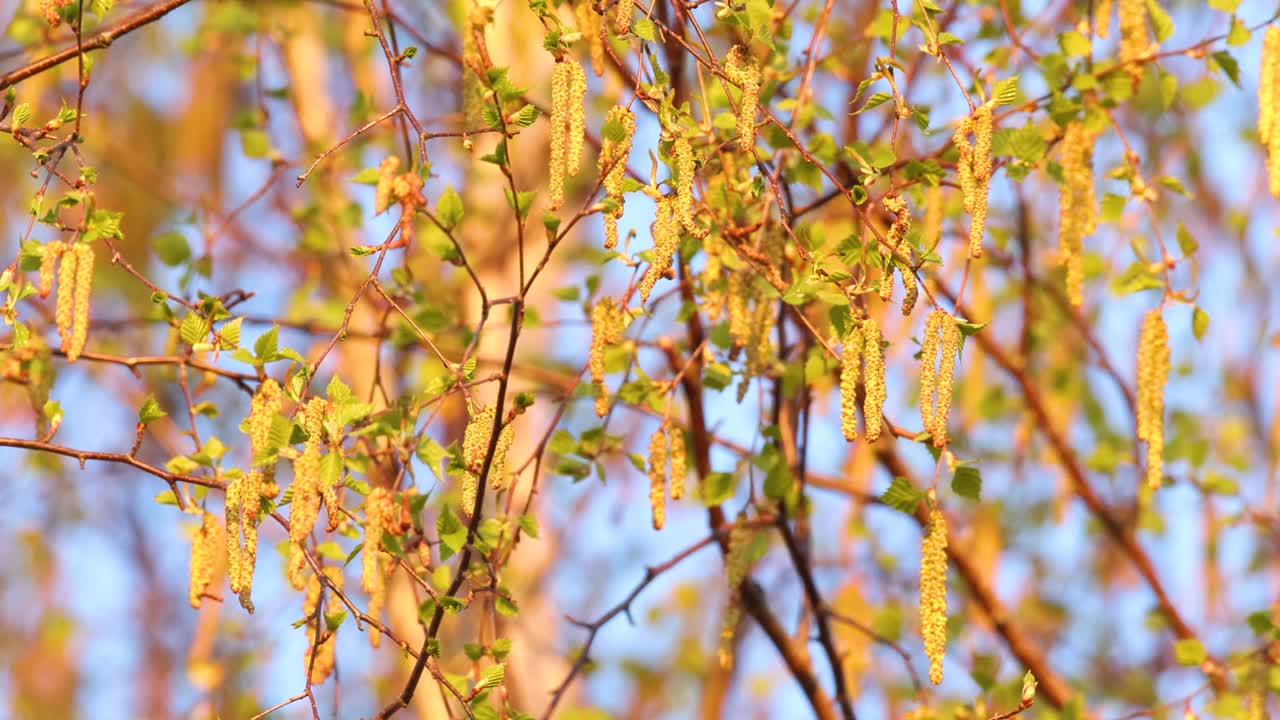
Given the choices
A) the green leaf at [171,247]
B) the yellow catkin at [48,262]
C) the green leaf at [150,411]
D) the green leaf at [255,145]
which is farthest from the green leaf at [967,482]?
Answer: the green leaf at [255,145]

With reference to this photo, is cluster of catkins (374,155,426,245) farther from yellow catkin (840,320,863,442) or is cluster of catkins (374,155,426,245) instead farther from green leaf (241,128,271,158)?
green leaf (241,128,271,158)

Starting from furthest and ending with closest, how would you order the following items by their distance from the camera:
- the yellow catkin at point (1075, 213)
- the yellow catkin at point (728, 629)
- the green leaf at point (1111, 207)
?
the green leaf at point (1111, 207) → the yellow catkin at point (728, 629) → the yellow catkin at point (1075, 213)

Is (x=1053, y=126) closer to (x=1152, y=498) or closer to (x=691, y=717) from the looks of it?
(x=1152, y=498)

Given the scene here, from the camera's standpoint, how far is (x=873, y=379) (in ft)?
5.47

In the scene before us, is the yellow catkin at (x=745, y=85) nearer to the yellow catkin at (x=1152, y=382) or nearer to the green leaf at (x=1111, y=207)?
the yellow catkin at (x=1152, y=382)

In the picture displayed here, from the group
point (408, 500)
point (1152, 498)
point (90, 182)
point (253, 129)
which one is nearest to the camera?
point (90, 182)

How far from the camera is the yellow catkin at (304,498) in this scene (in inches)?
60.9

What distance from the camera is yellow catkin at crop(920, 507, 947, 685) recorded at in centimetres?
170

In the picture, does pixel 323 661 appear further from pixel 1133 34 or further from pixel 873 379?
pixel 1133 34

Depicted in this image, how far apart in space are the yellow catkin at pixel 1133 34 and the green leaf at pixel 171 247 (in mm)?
1869

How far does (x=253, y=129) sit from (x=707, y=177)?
1.42m

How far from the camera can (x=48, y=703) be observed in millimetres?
9562

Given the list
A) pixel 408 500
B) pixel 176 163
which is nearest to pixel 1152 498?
pixel 408 500

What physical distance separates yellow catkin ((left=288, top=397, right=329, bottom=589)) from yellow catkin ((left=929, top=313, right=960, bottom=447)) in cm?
75
